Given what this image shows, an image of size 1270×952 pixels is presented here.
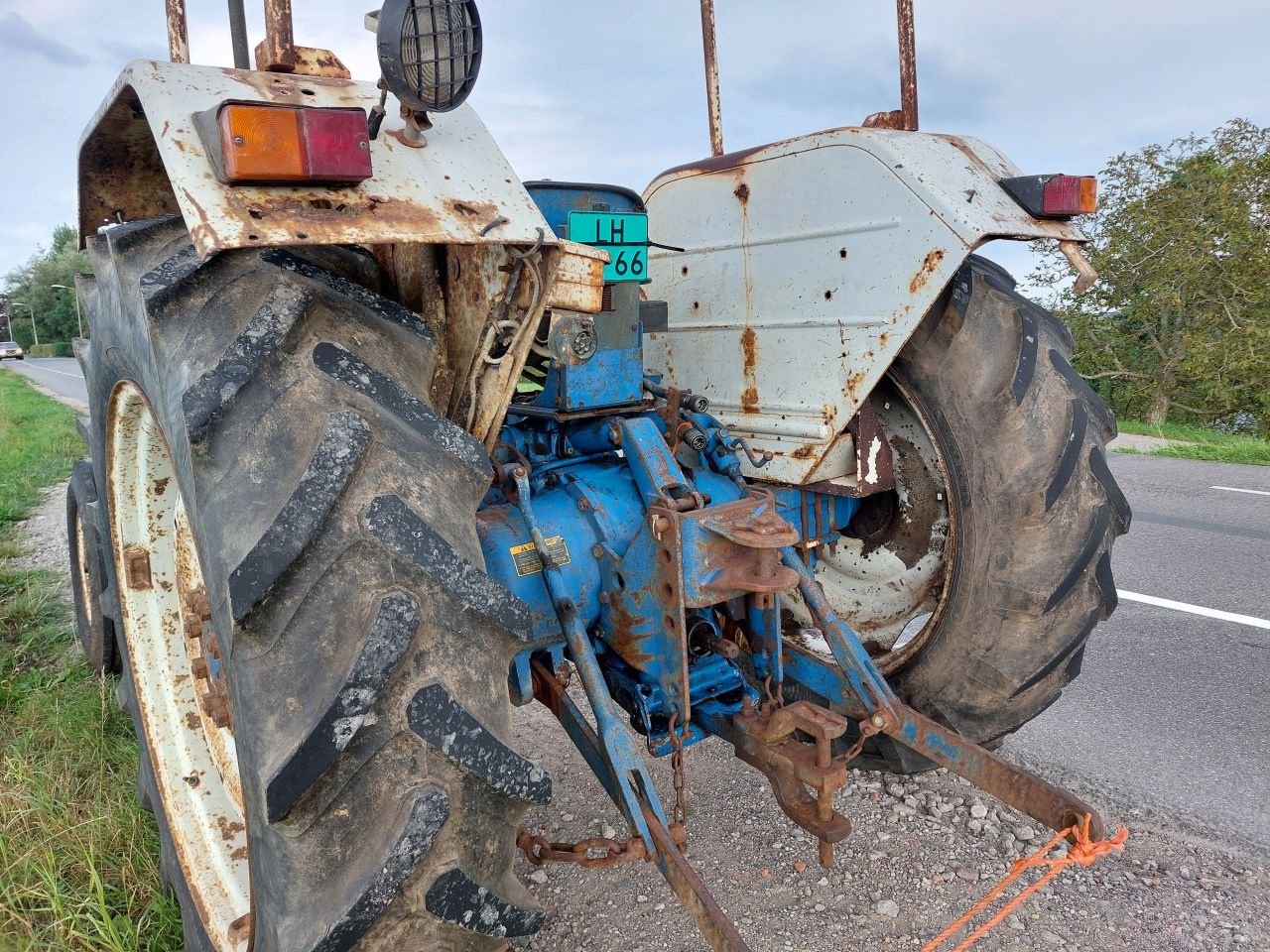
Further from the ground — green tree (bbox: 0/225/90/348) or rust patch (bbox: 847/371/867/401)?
green tree (bbox: 0/225/90/348)

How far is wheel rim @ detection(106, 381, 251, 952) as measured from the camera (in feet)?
6.34

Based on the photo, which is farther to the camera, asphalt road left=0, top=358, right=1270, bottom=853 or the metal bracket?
asphalt road left=0, top=358, right=1270, bottom=853

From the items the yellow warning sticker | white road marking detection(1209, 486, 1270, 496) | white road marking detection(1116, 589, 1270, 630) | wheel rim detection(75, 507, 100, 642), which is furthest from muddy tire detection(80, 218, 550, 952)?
white road marking detection(1209, 486, 1270, 496)

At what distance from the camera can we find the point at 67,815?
2.32m

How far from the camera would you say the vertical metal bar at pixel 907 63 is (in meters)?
2.32

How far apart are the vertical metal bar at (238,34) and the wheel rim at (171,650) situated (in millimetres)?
735

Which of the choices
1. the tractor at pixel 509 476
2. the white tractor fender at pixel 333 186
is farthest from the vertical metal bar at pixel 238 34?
the white tractor fender at pixel 333 186

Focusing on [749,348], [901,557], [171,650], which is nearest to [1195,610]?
[901,557]

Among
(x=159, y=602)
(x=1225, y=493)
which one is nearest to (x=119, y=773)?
(x=159, y=602)

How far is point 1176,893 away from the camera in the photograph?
218 cm

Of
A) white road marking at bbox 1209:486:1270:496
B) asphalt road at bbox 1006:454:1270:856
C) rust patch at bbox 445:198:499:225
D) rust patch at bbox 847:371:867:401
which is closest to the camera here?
rust patch at bbox 445:198:499:225

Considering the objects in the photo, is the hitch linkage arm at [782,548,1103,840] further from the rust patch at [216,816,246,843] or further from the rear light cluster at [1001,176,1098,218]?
the rust patch at [216,816,246,843]

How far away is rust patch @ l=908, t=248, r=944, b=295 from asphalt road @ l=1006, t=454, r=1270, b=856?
66.0 inches

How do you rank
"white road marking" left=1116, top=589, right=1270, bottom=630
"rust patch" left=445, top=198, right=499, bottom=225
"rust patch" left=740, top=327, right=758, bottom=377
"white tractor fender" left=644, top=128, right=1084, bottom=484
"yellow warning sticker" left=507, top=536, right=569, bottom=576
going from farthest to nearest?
"white road marking" left=1116, top=589, right=1270, bottom=630 → "rust patch" left=740, top=327, right=758, bottom=377 → "white tractor fender" left=644, top=128, right=1084, bottom=484 → "yellow warning sticker" left=507, top=536, right=569, bottom=576 → "rust patch" left=445, top=198, right=499, bottom=225
